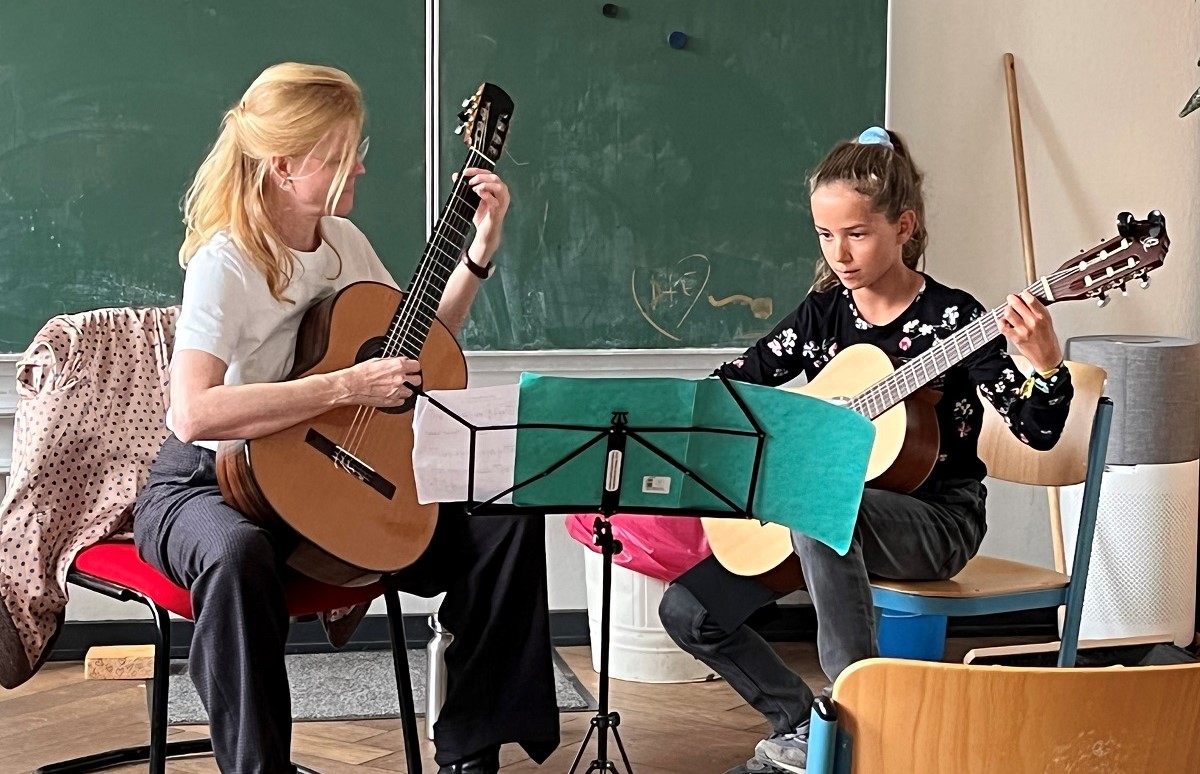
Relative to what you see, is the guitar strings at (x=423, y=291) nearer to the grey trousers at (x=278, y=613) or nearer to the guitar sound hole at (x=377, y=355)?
the guitar sound hole at (x=377, y=355)

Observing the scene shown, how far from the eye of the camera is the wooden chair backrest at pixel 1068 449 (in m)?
2.19

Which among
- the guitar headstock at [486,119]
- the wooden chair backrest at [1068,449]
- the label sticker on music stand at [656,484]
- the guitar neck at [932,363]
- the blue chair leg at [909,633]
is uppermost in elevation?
the guitar headstock at [486,119]

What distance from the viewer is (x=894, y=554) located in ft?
6.76

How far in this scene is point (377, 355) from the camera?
1980mm

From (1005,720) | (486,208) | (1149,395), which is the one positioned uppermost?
(486,208)

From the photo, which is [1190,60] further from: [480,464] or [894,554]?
[480,464]

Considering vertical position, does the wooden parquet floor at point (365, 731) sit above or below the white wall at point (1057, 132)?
below

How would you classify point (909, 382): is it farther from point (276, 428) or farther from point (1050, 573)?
point (276, 428)

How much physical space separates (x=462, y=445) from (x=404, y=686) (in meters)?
0.56

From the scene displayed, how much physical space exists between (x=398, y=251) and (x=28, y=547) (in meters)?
1.19

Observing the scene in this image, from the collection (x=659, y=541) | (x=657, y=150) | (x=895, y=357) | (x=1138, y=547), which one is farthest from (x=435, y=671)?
(x=1138, y=547)

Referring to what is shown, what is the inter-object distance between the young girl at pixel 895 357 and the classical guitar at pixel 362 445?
1.84 feet

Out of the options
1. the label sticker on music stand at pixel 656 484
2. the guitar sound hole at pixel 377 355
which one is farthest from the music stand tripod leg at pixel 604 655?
the guitar sound hole at pixel 377 355

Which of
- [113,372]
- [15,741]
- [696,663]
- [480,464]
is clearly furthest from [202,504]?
[696,663]
